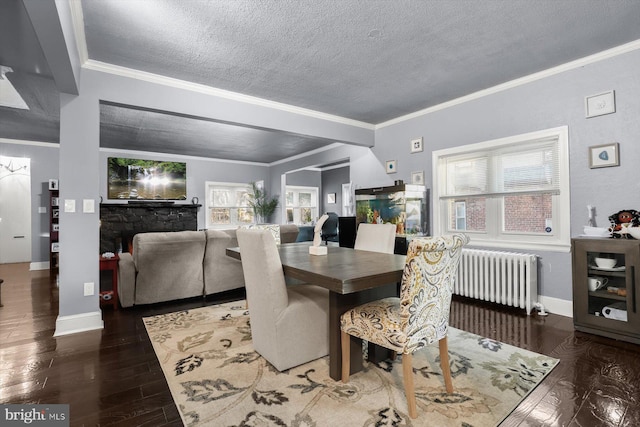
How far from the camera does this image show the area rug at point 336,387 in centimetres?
164

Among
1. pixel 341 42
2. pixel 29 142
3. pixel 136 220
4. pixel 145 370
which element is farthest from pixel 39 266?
pixel 341 42

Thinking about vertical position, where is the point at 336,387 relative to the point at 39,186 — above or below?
below

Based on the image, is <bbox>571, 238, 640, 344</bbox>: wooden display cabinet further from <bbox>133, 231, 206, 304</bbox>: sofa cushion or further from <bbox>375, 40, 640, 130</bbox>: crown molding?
<bbox>133, 231, 206, 304</bbox>: sofa cushion

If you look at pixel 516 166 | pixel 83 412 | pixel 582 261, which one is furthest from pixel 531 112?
pixel 83 412

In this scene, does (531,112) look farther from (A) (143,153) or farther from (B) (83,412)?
(A) (143,153)

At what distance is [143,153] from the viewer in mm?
7070

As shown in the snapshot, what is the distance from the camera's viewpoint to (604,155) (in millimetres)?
2977

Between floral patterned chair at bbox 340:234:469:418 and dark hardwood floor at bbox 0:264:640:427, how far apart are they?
53 centimetres

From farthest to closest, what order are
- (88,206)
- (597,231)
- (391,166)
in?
(391,166), (88,206), (597,231)

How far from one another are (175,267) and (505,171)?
407 centimetres

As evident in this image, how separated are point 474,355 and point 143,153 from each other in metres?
7.32

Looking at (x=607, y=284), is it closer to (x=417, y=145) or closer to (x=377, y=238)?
(x=377, y=238)

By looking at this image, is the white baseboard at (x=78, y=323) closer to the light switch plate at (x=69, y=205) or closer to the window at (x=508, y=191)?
the light switch plate at (x=69, y=205)

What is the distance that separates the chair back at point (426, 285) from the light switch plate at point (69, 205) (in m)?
2.99
